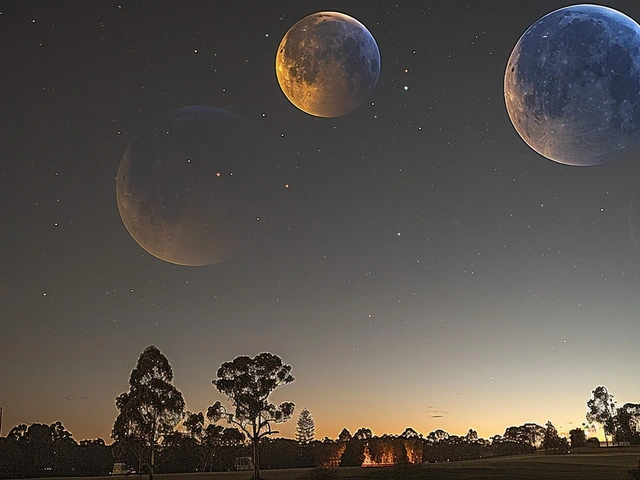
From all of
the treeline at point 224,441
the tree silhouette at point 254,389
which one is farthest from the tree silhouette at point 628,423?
the tree silhouette at point 254,389

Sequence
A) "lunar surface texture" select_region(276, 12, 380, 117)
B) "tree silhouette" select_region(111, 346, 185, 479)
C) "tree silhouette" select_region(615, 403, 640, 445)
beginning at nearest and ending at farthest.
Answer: "lunar surface texture" select_region(276, 12, 380, 117), "tree silhouette" select_region(111, 346, 185, 479), "tree silhouette" select_region(615, 403, 640, 445)

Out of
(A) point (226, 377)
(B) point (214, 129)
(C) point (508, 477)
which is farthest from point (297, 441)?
(B) point (214, 129)

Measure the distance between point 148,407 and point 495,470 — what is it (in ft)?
81.2

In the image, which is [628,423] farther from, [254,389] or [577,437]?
[254,389]

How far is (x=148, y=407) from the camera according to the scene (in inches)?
1576

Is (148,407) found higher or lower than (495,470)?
higher

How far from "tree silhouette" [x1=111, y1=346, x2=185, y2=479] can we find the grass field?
5.23 meters

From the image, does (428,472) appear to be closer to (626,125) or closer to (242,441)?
(242,441)

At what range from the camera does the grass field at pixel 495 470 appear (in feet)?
138

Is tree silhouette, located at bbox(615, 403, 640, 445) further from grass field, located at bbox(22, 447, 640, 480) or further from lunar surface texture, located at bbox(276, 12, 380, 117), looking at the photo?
lunar surface texture, located at bbox(276, 12, 380, 117)

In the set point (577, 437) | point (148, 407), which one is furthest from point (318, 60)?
point (577, 437)

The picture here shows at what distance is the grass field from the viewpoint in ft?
138

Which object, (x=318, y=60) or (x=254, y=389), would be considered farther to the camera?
(x=254, y=389)

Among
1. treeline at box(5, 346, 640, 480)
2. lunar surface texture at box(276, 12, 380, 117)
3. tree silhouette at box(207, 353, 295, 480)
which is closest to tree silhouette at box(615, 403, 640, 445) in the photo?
treeline at box(5, 346, 640, 480)
